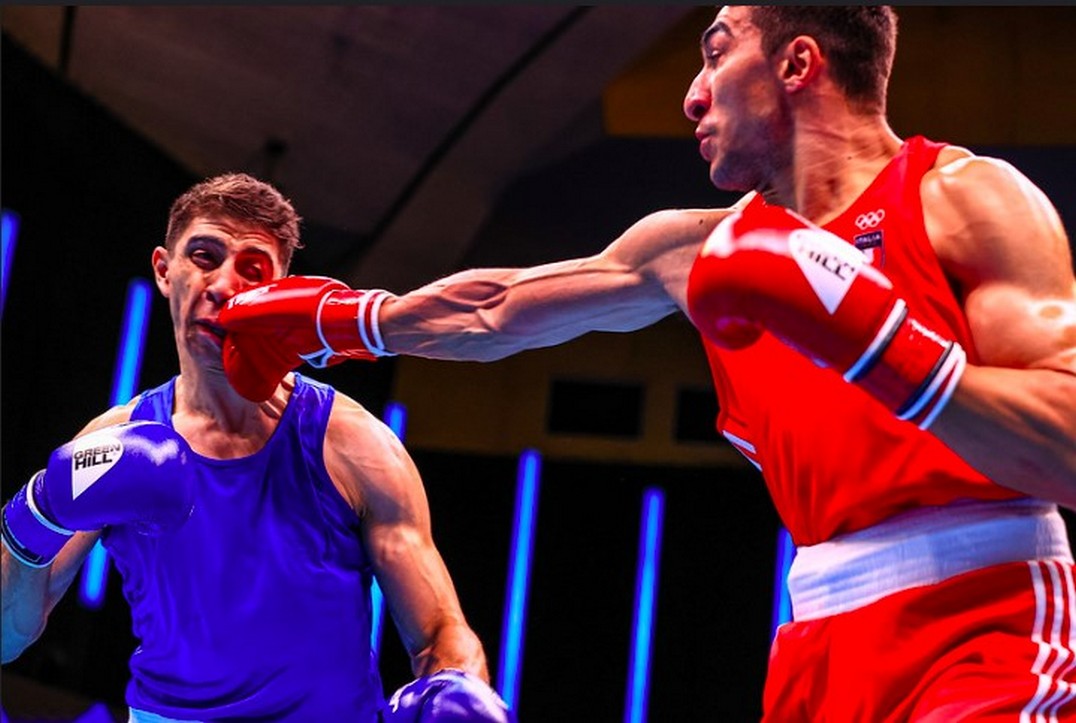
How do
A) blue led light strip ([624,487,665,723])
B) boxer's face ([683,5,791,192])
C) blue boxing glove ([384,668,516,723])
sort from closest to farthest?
boxer's face ([683,5,791,192]), blue boxing glove ([384,668,516,723]), blue led light strip ([624,487,665,723])

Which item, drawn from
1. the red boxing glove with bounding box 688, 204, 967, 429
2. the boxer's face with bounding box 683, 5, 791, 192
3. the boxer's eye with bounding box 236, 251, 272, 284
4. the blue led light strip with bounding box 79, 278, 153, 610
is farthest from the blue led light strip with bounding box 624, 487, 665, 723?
the red boxing glove with bounding box 688, 204, 967, 429

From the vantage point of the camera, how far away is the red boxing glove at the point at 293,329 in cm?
216

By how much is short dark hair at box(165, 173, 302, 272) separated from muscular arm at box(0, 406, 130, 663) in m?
0.43

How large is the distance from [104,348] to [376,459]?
272 centimetres

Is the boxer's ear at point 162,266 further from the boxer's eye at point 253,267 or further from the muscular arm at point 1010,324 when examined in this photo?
the muscular arm at point 1010,324

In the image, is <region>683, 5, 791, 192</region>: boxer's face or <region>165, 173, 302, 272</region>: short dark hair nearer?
<region>683, 5, 791, 192</region>: boxer's face

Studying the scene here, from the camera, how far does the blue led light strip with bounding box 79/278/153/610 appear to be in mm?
4957

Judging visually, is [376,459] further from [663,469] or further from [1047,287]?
[663,469]

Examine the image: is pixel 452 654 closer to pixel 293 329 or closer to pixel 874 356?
pixel 293 329

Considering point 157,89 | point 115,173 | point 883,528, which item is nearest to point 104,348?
point 115,173

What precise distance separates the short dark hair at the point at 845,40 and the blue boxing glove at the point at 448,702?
1.05m

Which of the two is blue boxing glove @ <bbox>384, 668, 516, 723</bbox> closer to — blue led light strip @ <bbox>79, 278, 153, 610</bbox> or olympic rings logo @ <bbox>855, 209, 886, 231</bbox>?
olympic rings logo @ <bbox>855, 209, 886, 231</bbox>

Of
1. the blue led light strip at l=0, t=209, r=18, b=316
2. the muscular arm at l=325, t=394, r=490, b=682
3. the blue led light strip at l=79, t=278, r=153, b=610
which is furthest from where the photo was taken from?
the blue led light strip at l=79, t=278, r=153, b=610

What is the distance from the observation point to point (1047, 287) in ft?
5.34
